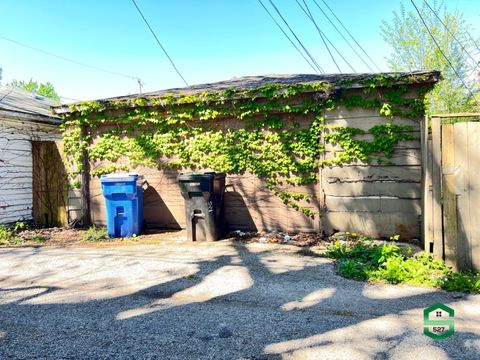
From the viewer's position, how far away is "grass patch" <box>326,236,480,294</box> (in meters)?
3.61

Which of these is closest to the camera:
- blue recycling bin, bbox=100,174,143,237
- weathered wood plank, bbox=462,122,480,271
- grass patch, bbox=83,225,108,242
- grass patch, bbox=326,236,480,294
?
grass patch, bbox=326,236,480,294

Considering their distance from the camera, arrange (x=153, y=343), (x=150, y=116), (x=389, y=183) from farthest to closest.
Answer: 1. (x=150, y=116)
2. (x=389, y=183)
3. (x=153, y=343)

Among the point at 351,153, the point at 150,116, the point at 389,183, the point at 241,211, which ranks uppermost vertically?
the point at 150,116

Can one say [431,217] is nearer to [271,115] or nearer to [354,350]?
[354,350]

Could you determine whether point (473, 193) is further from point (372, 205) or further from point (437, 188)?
point (372, 205)

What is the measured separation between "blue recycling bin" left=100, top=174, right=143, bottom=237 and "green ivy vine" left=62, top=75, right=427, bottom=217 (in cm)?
91

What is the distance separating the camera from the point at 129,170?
7285 millimetres

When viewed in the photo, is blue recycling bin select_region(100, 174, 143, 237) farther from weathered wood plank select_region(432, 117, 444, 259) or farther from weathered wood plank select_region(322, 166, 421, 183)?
weathered wood plank select_region(432, 117, 444, 259)

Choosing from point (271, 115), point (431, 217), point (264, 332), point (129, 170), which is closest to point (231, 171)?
point (271, 115)

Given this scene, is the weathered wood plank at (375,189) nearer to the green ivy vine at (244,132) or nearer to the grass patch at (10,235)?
the green ivy vine at (244,132)

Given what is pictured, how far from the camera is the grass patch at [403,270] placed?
11.8 feet

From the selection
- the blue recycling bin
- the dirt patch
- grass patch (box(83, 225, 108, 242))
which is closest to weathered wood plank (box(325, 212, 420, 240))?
the dirt patch

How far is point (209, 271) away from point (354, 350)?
7.49ft

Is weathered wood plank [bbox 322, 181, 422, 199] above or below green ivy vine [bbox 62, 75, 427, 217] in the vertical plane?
below
